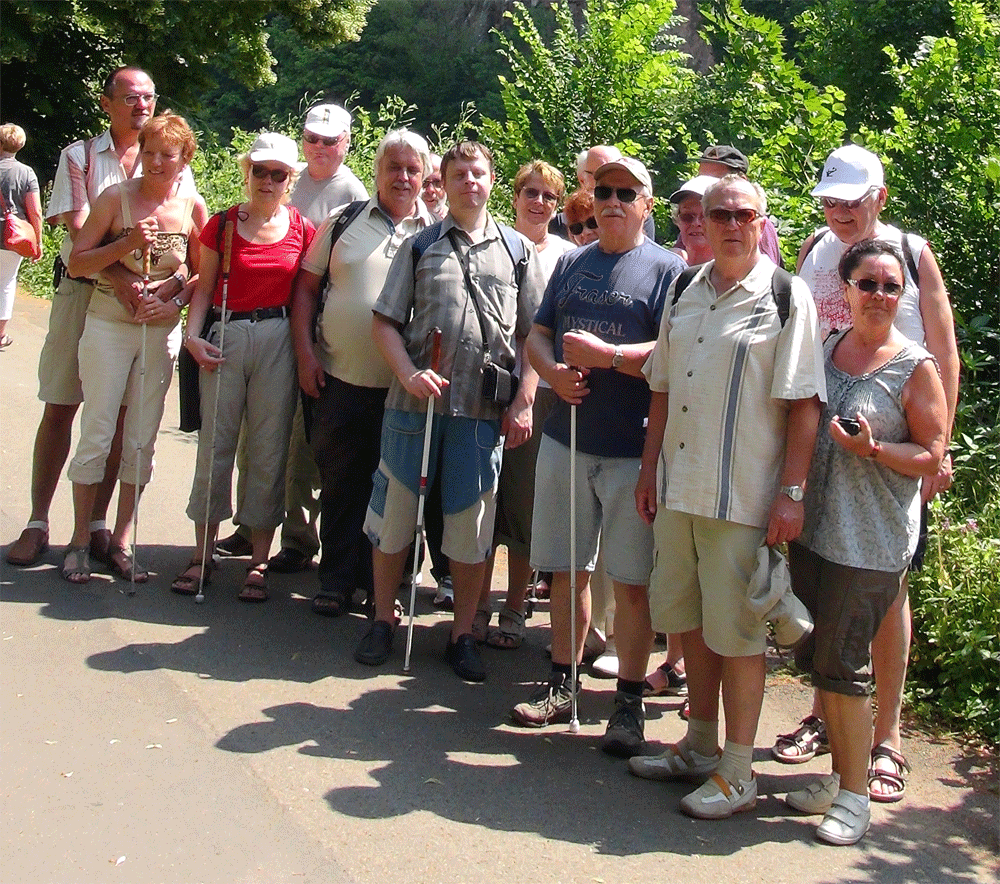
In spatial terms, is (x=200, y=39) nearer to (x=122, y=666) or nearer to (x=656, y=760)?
(x=122, y=666)

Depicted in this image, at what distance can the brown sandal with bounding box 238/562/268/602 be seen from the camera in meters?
5.95

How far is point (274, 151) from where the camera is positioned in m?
5.79

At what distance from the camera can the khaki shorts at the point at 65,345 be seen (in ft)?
20.1

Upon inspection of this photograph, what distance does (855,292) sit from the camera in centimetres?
403

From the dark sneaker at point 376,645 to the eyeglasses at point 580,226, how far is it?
2.14m

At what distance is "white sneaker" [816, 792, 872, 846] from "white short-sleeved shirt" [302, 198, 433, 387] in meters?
2.78

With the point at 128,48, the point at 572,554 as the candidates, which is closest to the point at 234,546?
the point at 572,554

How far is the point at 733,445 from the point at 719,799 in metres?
1.16

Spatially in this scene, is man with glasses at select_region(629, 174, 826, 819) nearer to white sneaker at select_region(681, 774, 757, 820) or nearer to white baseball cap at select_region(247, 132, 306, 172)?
white sneaker at select_region(681, 774, 757, 820)

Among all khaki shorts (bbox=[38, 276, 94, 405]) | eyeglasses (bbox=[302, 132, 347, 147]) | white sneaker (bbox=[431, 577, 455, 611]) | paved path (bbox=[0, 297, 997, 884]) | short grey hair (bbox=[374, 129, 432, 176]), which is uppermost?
eyeglasses (bbox=[302, 132, 347, 147])

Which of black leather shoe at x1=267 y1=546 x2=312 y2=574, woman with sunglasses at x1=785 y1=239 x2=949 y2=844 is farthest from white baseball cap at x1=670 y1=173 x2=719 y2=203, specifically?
black leather shoe at x1=267 y1=546 x2=312 y2=574

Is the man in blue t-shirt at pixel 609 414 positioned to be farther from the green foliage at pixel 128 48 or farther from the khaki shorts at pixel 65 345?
the green foliage at pixel 128 48

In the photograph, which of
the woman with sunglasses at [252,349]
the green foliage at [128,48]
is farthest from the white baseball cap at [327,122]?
the green foliage at [128,48]

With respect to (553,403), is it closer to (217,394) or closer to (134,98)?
(217,394)
